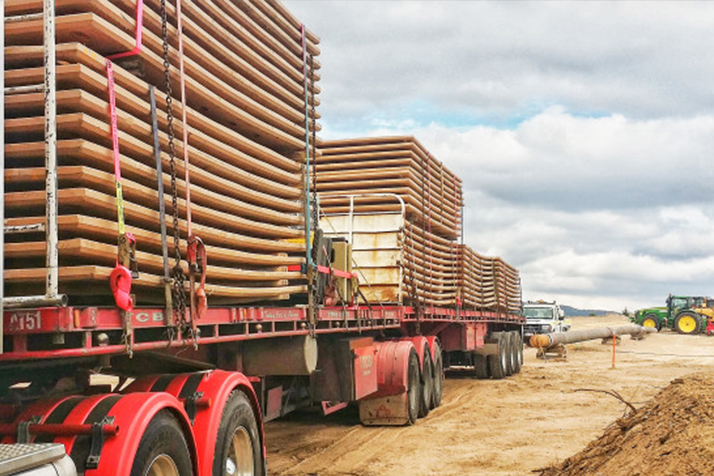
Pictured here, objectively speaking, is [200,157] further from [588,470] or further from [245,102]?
[588,470]

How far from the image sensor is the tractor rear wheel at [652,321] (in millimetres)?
47656

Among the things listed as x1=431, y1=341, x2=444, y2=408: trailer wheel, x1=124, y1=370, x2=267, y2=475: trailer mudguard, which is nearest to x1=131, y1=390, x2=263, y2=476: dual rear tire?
x1=124, y1=370, x2=267, y2=475: trailer mudguard

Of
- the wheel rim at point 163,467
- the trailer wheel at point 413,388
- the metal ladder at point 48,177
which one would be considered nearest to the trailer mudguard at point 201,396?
the wheel rim at point 163,467

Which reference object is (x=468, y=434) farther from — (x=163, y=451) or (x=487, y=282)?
(x=487, y=282)

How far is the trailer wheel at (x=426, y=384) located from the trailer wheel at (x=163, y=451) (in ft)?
25.4

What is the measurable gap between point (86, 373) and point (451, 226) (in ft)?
36.8

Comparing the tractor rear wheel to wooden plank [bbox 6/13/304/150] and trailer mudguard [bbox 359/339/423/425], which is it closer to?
trailer mudguard [bbox 359/339/423/425]

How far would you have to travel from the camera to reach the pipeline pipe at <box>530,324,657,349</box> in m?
26.6

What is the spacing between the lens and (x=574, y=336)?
30500 millimetres

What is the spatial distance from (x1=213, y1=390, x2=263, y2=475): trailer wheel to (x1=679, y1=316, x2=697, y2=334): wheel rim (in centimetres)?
4289

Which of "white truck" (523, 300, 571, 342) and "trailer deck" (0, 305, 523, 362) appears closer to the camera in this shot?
"trailer deck" (0, 305, 523, 362)

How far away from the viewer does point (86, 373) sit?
4988 mm

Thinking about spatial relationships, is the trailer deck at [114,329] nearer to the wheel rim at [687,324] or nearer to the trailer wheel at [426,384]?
the trailer wheel at [426,384]

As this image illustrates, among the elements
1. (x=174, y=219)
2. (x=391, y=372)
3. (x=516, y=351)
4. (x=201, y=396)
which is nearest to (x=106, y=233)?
(x=174, y=219)
